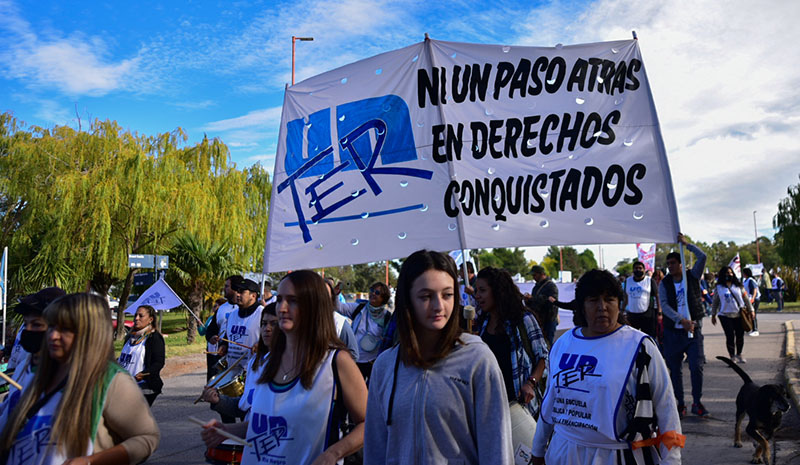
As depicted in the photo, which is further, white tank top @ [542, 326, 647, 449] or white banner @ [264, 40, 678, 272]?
white banner @ [264, 40, 678, 272]

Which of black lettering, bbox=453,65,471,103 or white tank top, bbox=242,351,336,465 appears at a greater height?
black lettering, bbox=453,65,471,103

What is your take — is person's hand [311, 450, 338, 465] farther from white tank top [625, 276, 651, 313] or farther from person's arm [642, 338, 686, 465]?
white tank top [625, 276, 651, 313]

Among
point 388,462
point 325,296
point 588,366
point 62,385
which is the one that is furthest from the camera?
point 588,366

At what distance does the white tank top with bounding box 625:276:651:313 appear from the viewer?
32.9 ft

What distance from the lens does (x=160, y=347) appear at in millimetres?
6094

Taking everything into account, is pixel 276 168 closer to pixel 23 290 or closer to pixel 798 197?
pixel 23 290

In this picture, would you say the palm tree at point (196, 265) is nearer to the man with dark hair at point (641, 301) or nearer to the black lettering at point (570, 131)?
the man with dark hair at point (641, 301)

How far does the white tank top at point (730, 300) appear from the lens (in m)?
11.4

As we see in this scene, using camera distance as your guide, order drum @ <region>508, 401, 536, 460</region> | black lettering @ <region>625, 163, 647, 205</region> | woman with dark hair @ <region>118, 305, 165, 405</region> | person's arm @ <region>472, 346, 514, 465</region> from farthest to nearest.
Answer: woman with dark hair @ <region>118, 305, 165, 405</region> < black lettering @ <region>625, 163, 647, 205</region> < drum @ <region>508, 401, 536, 460</region> < person's arm @ <region>472, 346, 514, 465</region>

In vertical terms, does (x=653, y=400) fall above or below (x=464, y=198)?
below

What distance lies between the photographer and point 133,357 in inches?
240

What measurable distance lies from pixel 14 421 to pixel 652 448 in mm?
2661

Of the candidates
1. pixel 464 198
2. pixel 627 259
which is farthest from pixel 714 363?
pixel 627 259

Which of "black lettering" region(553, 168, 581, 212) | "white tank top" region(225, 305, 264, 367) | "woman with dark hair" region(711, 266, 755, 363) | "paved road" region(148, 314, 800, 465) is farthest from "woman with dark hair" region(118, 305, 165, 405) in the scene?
"woman with dark hair" region(711, 266, 755, 363)
